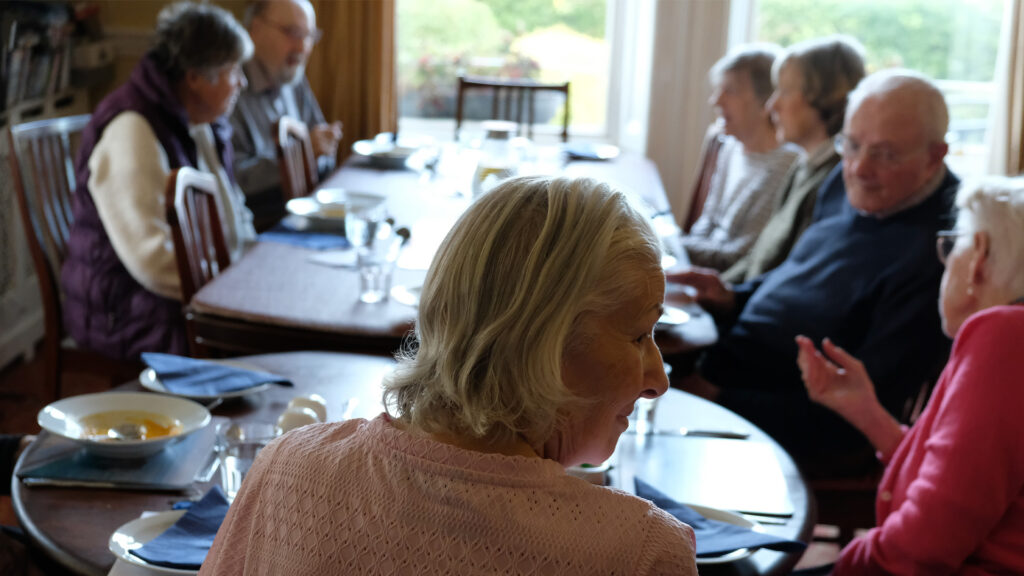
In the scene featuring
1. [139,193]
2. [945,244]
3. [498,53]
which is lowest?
[139,193]

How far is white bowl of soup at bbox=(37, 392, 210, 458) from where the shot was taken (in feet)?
4.43

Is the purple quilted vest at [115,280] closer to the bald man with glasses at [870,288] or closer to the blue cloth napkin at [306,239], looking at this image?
the blue cloth napkin at [306,239]

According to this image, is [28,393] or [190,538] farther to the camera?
[28,393]

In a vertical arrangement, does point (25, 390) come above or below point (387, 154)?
below

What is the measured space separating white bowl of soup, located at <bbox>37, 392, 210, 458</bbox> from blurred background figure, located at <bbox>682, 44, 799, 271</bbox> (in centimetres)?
204

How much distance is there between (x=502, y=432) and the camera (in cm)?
88

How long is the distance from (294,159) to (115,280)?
1121mm

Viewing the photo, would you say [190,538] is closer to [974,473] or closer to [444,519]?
[444,519]

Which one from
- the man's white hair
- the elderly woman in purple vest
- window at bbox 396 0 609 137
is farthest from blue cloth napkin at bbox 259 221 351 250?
window at bbox 396 0 609 137

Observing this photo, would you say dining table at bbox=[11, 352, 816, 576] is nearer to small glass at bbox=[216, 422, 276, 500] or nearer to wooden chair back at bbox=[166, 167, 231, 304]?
small glass at bbox=[216, 422, 276, 500]

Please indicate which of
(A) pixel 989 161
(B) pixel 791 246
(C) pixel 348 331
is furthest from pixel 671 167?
(C) pixel 348 331

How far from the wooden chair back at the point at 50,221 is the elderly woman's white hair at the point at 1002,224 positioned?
194 cm

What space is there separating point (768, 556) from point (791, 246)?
1.57 meters

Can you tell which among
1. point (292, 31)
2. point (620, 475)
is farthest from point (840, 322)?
point (292, 31)
